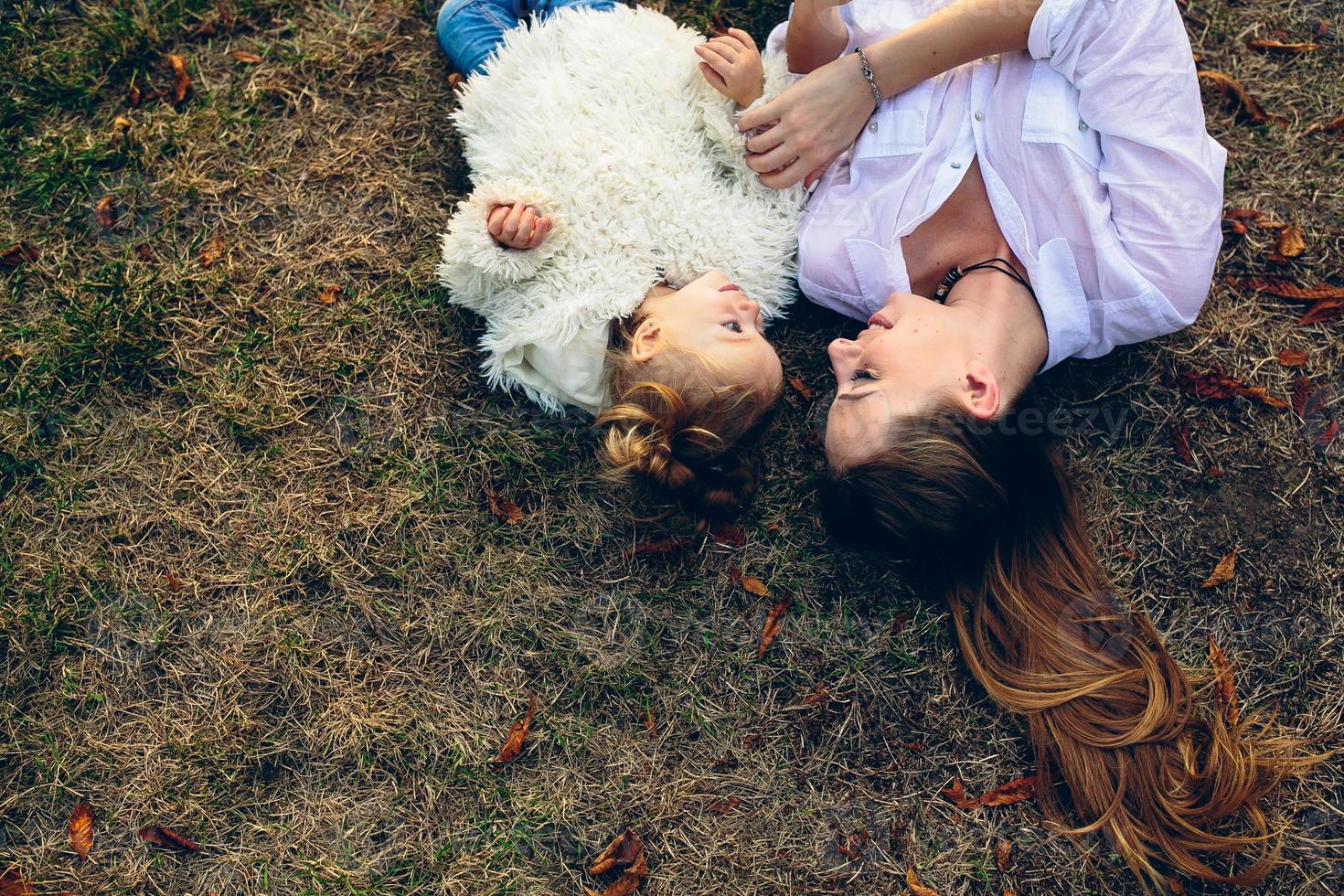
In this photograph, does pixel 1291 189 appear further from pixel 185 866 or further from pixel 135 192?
pixel 185 866

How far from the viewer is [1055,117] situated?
3010mm

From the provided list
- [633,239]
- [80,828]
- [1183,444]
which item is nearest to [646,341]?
[633,239]

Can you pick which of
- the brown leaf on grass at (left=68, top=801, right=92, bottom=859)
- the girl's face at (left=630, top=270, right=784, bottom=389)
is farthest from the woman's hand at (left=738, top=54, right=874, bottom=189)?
the brown leaf on grass at (left=68, top=801, right=92, bottom=859)

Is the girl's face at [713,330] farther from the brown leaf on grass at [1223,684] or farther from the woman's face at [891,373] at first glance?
the brown leaf on grass at [1223,684]

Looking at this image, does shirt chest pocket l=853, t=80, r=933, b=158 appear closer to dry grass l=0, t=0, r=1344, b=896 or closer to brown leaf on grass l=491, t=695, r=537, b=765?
dry grass l=0, t=0, r=1344, b=896

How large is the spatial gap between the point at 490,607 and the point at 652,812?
1010 mm

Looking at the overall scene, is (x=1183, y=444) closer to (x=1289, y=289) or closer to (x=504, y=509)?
(x=1289, y=289)

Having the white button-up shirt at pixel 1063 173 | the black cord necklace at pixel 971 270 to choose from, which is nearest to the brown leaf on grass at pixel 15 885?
the white button-up shirt at pixel 1063 173

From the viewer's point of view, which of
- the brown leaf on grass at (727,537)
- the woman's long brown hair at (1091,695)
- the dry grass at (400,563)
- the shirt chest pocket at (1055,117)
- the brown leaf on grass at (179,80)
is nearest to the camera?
the shirt chest pocket at (1055,117)

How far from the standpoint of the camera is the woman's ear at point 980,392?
287 cm

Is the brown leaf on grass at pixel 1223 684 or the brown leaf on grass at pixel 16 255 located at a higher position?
the brown leaf on grass at pixel 16 255

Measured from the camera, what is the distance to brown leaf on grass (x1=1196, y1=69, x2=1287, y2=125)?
146 inches

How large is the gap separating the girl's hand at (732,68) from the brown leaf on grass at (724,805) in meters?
2.67

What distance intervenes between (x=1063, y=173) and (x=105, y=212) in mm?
3746
